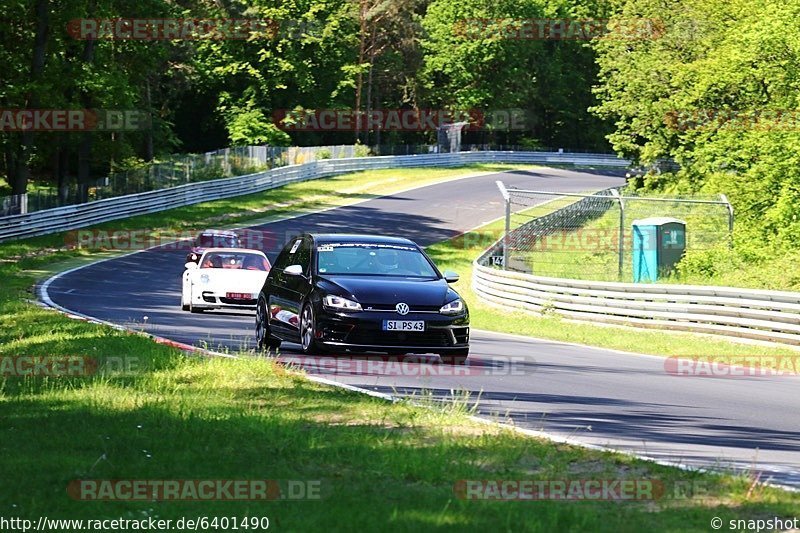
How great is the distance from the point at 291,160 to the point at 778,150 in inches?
1577

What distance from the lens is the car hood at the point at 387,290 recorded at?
15.5m

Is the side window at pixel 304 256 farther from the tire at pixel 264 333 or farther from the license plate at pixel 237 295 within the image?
the license plate at pixel 237 295

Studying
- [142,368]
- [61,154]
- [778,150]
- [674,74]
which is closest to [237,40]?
[61,154]

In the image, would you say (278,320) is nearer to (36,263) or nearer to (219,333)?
(219,333)

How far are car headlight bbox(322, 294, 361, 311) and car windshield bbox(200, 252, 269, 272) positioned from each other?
11.0 meters

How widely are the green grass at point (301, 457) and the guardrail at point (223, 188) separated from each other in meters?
36.7

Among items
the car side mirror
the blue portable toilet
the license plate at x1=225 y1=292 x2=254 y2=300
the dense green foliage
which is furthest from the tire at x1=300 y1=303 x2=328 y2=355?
the dense green foliage

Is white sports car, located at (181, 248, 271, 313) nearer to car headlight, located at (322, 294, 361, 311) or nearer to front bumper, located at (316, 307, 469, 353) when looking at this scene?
car headlight, located at (322, 294, 361, 311)

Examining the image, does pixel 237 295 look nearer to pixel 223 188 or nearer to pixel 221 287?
pixel 221 287

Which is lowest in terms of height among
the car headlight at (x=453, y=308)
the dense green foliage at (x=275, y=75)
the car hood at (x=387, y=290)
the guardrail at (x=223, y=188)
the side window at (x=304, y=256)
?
the guardrail at (x=223, y=188)

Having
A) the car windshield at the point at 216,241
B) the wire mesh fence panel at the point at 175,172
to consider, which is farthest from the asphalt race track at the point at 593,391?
the wire mesh fence panel at the point at 175,172

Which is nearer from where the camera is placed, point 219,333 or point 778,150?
point 219,333

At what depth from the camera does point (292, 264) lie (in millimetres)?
Result: 17672

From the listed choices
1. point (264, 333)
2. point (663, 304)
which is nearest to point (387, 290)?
point (264, 333)
